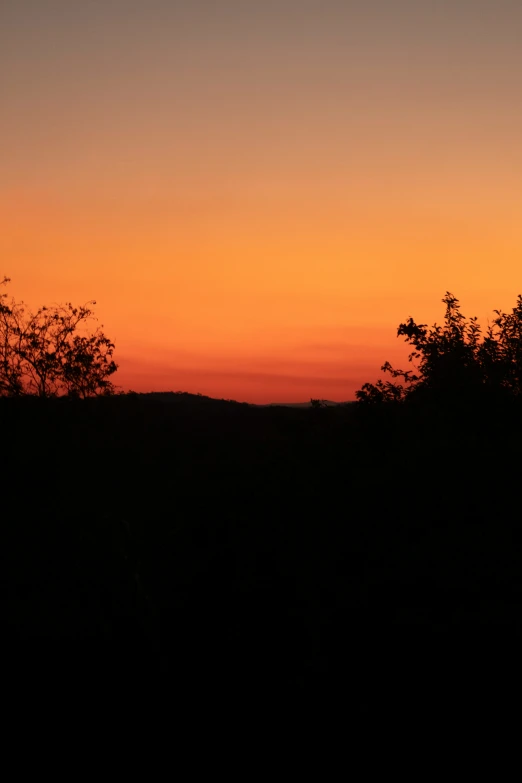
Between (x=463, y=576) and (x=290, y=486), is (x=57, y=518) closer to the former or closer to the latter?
(x=290, y=486)

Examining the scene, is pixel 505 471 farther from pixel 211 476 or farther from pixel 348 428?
pixel 211 476

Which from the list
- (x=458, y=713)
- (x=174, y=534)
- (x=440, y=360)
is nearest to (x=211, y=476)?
(x=174, y=534)

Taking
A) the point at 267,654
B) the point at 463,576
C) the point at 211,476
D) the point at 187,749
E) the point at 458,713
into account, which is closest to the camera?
the point at 458,713

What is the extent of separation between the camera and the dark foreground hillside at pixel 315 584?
14.6 meters

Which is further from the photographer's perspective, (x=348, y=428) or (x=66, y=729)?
(x=348, y=428)

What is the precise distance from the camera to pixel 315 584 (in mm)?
17062

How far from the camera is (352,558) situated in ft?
56.2

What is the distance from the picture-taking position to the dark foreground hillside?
14.6 m

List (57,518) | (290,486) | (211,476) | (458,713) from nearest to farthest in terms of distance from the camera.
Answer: (458,713) < (290,486) < (57,518) < (211,476)

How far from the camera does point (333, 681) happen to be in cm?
1482

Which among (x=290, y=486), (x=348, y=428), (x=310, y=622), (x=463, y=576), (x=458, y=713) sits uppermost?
(x=348, y=428)

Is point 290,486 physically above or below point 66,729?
above

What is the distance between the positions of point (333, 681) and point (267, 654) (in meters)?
2.28

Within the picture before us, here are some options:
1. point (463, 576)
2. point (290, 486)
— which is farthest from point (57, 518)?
point (463, 576)
